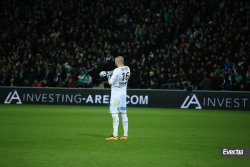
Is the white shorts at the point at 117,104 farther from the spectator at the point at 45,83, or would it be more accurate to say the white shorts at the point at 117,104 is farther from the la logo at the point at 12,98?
the spectator at the point at 45,83

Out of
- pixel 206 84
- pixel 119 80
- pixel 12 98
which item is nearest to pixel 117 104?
pixel 119 80

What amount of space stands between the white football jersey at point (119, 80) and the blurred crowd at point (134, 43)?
1317 cm

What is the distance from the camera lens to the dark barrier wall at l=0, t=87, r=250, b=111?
21062mm

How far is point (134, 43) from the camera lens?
1014 inches

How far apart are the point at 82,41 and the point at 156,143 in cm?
2018

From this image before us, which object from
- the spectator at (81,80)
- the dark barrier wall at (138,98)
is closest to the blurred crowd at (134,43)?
the spectator at (81,80)

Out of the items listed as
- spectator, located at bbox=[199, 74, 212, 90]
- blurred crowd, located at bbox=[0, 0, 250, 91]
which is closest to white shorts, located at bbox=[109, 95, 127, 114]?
spectator, located at bbox=[199, 74, 212, 90]

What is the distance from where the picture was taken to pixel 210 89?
2177 centimetres

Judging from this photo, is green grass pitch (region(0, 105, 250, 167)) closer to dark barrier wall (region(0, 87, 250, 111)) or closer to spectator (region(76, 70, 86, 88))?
dark barrier wall (region(0, 87, 250, 111))

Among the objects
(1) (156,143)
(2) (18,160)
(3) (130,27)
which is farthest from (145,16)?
(2) (18,160)

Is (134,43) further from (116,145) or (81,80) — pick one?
(116,145)

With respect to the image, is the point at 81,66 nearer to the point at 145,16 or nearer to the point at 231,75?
the point at 145,16

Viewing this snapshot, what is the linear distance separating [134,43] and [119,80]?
1657 cm

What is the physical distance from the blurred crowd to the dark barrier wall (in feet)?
2.76
